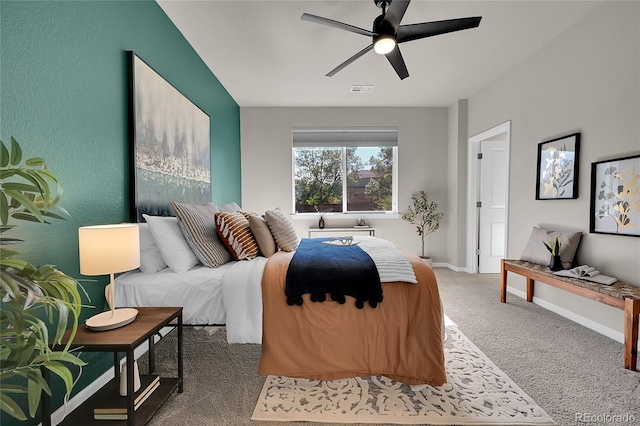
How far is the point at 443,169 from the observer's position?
210 inches

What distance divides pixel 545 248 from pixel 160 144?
3776 mm

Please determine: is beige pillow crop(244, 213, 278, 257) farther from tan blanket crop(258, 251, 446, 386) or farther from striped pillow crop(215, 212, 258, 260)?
tan blanket crop(258, 251, 446, 386)

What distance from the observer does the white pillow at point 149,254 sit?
79.2 inches

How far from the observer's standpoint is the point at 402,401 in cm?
169

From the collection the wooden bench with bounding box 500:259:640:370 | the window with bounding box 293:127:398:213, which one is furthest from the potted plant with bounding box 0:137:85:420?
the window with bounding box 293:127:398:213

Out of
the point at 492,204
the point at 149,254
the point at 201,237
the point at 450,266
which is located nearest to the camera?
the point at 149,254

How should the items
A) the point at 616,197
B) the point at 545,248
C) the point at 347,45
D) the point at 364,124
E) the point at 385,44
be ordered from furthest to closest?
the point at 364,124
the point at 347,45
the point at 545,248
the point at 616,197
the point at 385,44

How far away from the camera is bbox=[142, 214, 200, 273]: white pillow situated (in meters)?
2.02

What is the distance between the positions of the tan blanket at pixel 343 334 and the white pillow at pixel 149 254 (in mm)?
811

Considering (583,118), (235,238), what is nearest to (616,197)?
(583,118)

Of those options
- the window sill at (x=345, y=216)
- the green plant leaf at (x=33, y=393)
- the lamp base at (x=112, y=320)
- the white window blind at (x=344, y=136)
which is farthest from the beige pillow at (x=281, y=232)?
the white window blind at (x=344, y=136)

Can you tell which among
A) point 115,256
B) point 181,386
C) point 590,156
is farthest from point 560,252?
point 115,256

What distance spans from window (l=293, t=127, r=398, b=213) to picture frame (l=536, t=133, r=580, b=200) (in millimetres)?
2386

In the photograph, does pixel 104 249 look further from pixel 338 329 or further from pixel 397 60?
pixel 397 60
